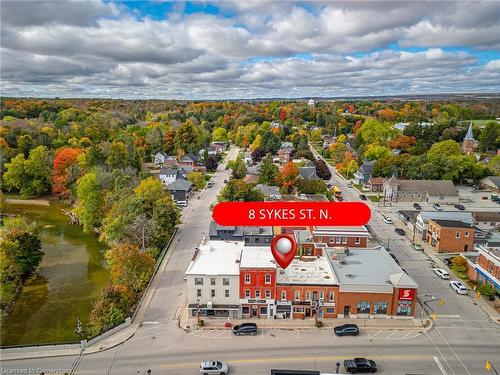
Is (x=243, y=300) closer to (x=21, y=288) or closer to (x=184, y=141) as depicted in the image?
(x=21, y=288)

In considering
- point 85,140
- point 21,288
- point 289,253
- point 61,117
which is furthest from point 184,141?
point 289,253

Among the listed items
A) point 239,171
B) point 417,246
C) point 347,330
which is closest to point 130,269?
point 347,330

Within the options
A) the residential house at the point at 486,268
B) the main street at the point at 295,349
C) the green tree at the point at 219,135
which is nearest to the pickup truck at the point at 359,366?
the main street at the point at 295,349

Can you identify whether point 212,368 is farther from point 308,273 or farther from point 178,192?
point 178,192

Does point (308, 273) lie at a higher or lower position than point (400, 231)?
higher

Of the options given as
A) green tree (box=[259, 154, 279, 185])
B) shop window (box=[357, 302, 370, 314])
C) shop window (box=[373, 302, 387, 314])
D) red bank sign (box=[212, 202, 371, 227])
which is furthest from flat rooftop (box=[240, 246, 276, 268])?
green tree (box=[259, 154, 279, 185])

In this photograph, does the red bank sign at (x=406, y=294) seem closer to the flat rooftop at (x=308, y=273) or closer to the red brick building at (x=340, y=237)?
the flat rooftop at (x=308, y=273)
